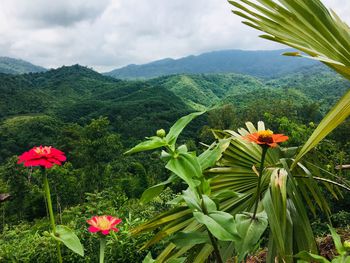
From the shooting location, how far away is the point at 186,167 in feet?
2.26

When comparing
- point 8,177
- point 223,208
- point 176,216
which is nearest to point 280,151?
point 223,208

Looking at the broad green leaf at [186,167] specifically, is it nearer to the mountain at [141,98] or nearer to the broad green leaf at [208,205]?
the broad green leaf at [208,205]

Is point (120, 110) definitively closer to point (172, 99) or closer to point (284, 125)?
point (172, 99)

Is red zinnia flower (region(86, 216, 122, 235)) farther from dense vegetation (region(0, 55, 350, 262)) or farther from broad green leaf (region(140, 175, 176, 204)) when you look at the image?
dense vegetation (region(0, 55, 350, 262))

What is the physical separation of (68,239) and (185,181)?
23 cm

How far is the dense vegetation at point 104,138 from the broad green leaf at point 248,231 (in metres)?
0.30

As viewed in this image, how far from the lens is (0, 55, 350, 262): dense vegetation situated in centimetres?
393

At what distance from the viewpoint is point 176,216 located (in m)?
1.00

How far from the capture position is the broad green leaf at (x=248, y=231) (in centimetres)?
A: 68

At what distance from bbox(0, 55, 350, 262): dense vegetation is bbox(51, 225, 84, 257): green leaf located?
459 mm

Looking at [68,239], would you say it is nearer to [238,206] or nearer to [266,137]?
[266,137]

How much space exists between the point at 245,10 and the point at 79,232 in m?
2.79

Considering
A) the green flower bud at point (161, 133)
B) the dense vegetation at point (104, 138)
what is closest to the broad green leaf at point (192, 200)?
the green flower bud at point (161, 133)

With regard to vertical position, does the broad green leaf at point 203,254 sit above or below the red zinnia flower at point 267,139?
below
